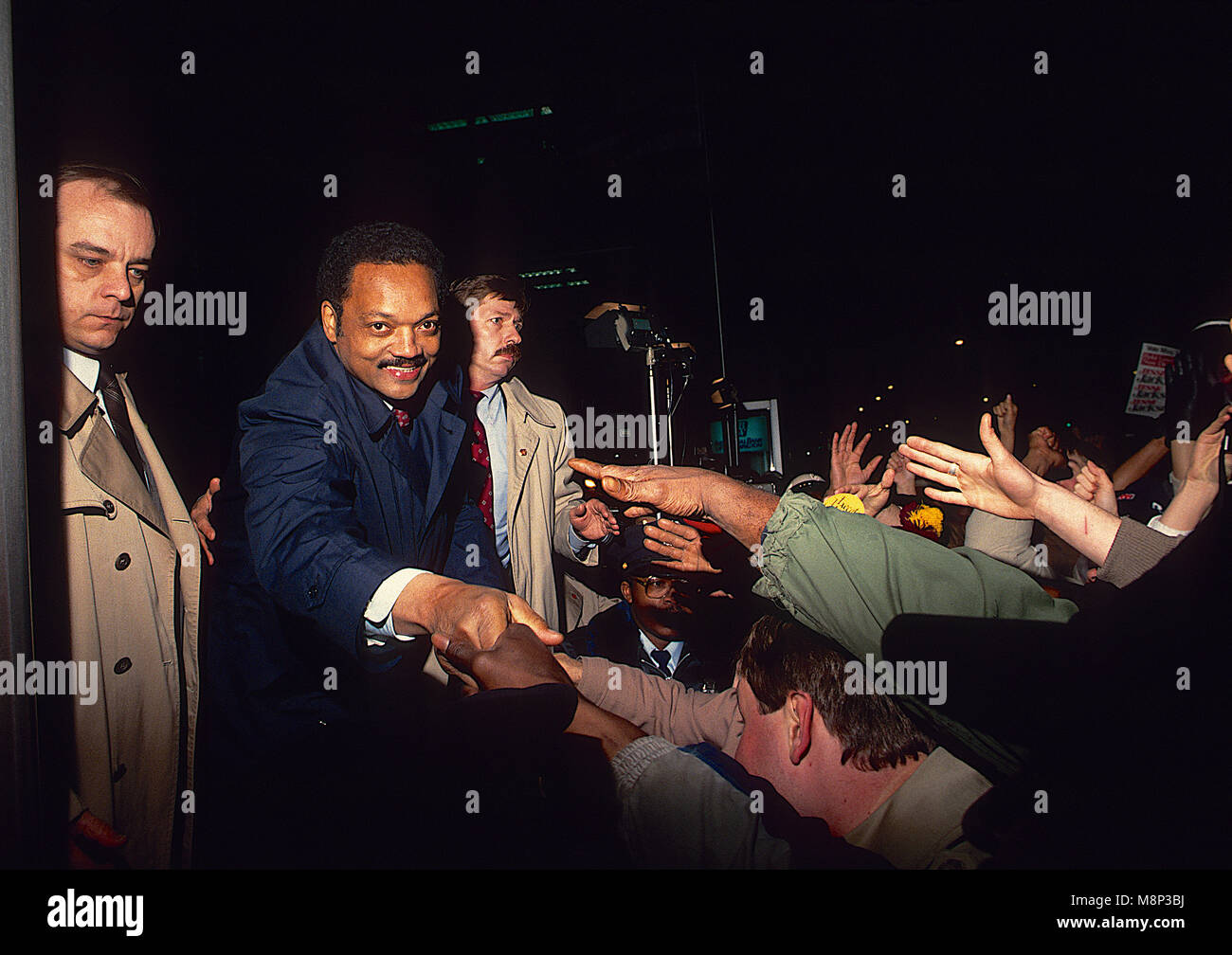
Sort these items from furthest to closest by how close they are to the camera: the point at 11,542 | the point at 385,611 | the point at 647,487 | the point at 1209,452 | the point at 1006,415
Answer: the point at 1006,415
the point at 647,487
the point at 1209,452
the point at 385,611
the point at 11,542

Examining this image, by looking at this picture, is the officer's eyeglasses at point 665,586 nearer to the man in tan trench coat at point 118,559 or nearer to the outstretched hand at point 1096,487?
the outstretched hand at point 1096,487

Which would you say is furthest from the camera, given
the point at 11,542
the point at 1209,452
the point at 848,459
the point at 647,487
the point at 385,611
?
the point at 848,459

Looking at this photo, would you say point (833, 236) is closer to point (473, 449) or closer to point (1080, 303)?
point (1080, 303)

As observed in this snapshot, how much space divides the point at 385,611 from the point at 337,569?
200 millimetres

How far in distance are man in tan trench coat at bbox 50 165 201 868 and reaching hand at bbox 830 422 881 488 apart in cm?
237

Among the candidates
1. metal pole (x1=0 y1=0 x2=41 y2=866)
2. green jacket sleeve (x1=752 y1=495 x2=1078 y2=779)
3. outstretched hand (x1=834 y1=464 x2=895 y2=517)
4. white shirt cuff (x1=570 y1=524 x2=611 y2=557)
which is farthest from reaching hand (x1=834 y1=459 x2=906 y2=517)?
metal pole (x1=0 y1=0 x2=41 y2=866)

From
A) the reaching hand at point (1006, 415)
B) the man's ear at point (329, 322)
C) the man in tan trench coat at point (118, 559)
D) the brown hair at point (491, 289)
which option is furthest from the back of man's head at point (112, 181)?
the reaching hand at point (1006, 415)

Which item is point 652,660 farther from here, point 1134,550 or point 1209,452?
point 1209,452

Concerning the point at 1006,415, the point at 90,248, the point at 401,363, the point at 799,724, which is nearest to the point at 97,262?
the point at 90,248

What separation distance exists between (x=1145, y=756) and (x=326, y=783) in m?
2.71

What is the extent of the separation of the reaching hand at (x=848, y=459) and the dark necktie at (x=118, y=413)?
2498 mm

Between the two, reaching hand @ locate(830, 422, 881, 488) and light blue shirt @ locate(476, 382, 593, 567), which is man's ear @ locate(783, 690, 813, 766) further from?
light blue shirt @ locate(476, 382, 593, 567)

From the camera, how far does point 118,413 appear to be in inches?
86.4

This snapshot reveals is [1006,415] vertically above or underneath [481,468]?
above
